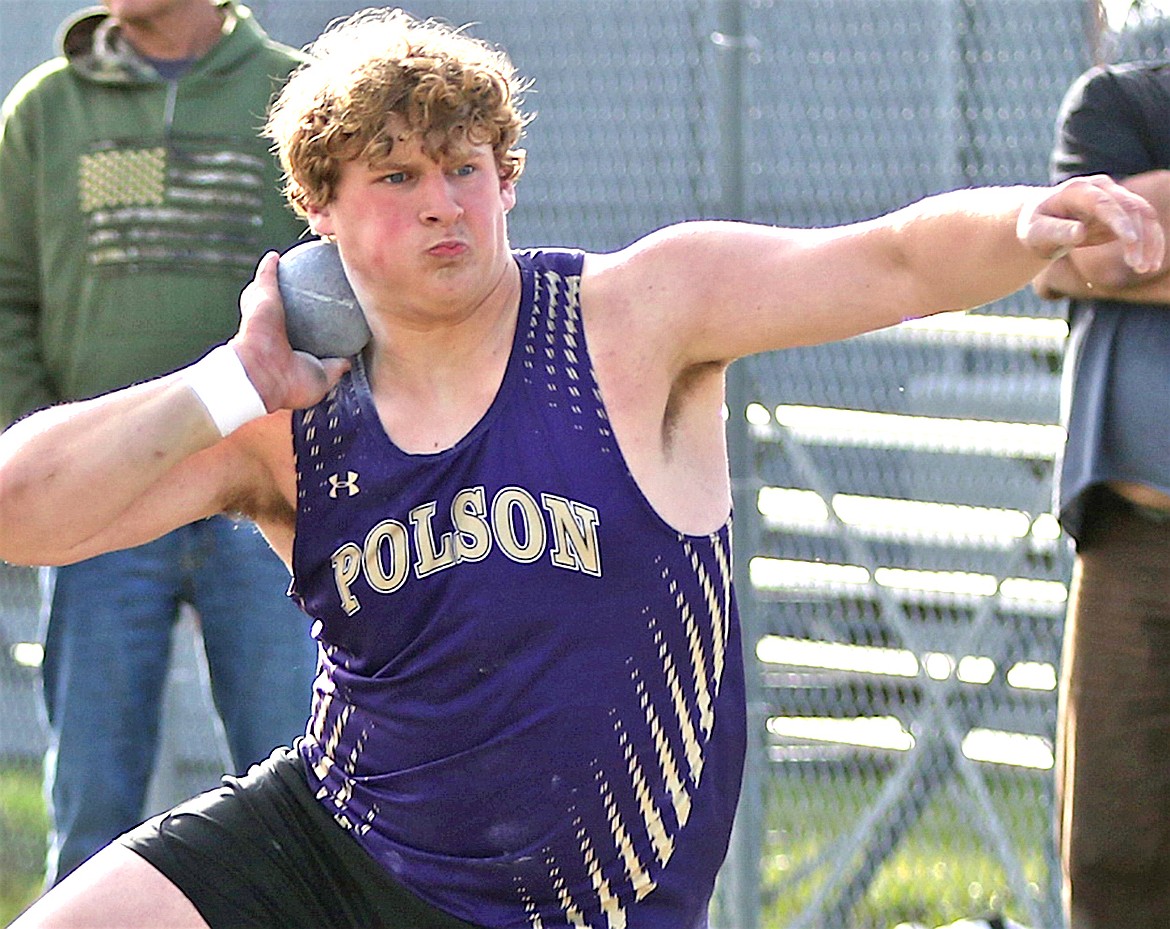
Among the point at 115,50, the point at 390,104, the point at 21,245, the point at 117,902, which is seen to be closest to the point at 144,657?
the point at 21,245

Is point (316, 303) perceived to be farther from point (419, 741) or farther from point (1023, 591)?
point (1023, 591)

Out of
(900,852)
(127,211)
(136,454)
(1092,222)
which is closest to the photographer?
(1092,222)

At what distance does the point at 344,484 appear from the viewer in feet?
10.7

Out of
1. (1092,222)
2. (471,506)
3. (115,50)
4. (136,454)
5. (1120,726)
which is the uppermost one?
(115,50)

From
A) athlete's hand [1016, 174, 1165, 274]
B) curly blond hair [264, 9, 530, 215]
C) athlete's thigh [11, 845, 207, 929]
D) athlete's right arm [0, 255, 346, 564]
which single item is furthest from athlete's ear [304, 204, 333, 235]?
athlete's hand [1016, 174, 1165, 274]

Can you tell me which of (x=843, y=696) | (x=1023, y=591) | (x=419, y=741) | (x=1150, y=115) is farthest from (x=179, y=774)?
(x=1150, y=115)

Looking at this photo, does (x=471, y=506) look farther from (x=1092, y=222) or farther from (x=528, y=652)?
(x=1092, y=222)

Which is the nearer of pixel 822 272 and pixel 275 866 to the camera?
pixel 822 272

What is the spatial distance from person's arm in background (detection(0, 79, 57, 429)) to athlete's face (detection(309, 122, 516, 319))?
1.70 metres

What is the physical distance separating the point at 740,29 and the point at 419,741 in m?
2.67

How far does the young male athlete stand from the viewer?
314 cm

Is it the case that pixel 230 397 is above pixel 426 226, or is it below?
below

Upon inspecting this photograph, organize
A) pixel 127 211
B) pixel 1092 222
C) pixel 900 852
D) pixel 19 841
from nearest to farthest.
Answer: pixel 1092 222 < pixel 127 211 < pixel 900 852 < pixel 19 841

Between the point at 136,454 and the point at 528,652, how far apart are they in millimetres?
692
